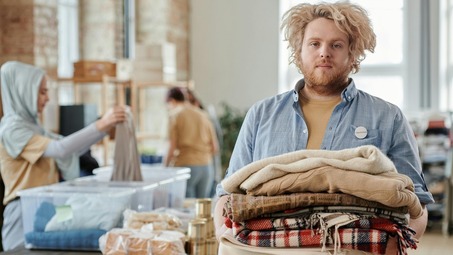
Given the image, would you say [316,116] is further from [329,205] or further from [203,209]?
[203,209]

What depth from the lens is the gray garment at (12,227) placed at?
3590 millimetres

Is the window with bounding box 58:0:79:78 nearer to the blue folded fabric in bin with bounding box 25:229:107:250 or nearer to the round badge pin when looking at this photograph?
the blue folded fabric in bin with bounding box 25:229:107:250

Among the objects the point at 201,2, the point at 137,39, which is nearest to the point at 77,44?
the point at 137,39

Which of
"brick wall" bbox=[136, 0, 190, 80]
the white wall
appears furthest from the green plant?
→ "brick wall" bbox=[136, 0, 190, 80]

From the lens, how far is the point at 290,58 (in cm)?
212

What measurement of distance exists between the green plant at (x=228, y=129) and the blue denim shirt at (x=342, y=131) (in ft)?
24.8

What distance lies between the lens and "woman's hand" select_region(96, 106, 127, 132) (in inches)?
144

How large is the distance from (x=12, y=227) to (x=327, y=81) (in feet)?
7.18

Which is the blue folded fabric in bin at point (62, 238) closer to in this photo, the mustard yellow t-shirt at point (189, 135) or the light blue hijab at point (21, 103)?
the light blue hijab at point (21, 103)

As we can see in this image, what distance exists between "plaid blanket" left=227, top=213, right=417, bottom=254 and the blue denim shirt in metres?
0.27

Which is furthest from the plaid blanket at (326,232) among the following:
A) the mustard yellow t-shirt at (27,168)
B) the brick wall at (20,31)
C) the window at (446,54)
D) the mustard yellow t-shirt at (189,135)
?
the window at (446,54)

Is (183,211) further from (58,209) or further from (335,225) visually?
(335,225)

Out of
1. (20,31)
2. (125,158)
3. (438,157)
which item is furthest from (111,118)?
(438,157)

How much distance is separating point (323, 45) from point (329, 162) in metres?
0.37
